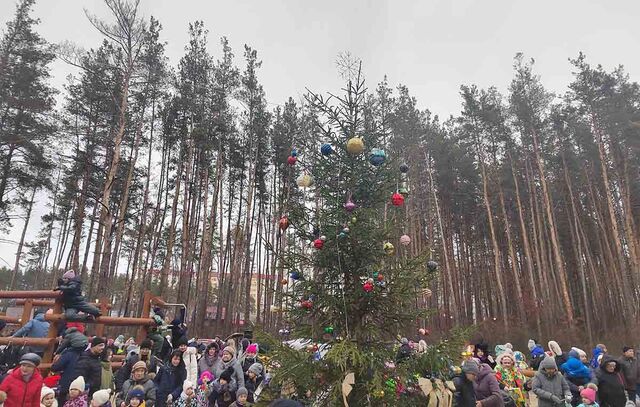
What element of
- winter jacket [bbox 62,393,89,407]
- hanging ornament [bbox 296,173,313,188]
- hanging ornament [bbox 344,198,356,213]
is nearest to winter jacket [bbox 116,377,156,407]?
winter jacket [bbox 62,393,89,407]

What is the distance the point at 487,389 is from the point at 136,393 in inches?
210

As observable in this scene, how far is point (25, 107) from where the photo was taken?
17.2 meters

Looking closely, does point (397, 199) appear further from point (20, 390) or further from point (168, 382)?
point (20, 390)

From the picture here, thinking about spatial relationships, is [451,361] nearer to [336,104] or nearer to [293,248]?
[293,248]

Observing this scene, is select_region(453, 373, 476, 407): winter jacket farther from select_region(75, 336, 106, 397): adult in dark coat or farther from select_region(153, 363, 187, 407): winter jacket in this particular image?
select_region(75, 336, 106, 397): adult in dark coat

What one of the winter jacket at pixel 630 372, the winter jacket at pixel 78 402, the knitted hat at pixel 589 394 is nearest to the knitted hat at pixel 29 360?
the winter jacket at pixel 78 402

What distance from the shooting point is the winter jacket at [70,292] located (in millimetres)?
6812

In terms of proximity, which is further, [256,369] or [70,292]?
[256,369]

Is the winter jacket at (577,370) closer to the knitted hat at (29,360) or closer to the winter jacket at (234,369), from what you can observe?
the winter jacket at (234,369)

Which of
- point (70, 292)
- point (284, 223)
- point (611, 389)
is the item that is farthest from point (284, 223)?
point (611, 389)

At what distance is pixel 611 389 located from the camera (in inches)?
273

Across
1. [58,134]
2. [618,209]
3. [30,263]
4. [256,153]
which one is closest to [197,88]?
[256,153]

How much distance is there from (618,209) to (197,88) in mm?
28605

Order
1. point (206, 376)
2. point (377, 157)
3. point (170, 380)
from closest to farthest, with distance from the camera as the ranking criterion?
point (377, 157), point (170, 380), point (206, 376)
